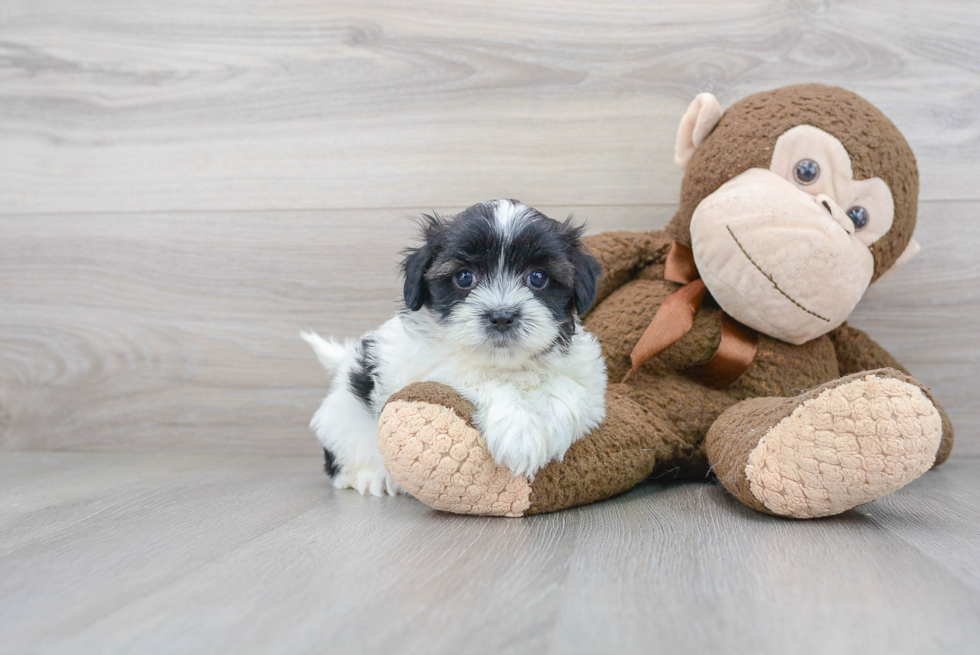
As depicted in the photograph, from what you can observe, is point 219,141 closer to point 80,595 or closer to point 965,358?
point 80,595

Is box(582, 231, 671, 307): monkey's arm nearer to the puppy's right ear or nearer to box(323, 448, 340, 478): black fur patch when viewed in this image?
the puppy's right ear

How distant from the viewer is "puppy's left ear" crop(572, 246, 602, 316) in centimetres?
138

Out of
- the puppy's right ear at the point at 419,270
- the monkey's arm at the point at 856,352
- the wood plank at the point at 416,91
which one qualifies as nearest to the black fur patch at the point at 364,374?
the puppy's right ear at the point at 419,270

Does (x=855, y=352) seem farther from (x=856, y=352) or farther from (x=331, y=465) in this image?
(x=331, y=465)

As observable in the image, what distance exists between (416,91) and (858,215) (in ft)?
4.00

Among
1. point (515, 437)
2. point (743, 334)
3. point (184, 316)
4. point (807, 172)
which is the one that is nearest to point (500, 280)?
point (515, 437)

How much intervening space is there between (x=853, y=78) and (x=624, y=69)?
0.62m

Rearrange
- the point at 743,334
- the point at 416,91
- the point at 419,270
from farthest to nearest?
1. the point at 416,91
2. the point at 743,334
3. the point at 419,270

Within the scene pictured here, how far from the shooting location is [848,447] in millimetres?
1147

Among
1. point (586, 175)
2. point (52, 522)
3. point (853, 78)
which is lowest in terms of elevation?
point (52, 522)

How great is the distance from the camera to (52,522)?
1.37 meters

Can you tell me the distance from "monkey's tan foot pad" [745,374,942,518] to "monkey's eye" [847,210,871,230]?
0.53m

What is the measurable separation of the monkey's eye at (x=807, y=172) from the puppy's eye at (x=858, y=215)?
11 cm

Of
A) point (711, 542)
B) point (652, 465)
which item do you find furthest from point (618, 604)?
point (652, 465)
